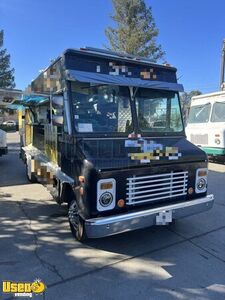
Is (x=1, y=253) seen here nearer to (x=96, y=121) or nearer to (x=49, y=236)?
(x=49, y=236)

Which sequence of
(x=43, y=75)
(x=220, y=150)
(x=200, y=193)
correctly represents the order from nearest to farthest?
(x=200, y=193) < (x=43, y=75) < (x=220, y=150)

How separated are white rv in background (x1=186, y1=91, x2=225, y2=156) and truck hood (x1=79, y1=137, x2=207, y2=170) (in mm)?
8191

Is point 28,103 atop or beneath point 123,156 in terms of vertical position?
atop

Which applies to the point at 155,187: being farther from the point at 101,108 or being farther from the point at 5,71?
the point at 5,71

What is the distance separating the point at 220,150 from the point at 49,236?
9.39 meters

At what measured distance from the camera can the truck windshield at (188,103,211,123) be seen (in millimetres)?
13509

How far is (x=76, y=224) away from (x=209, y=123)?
32.8 ft

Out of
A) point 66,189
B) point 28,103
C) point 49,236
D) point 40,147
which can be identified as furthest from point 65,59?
point 28,103

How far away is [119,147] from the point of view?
4.44m

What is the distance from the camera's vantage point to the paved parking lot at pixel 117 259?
3.49 meters

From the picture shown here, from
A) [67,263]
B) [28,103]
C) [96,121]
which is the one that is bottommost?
[67,263]

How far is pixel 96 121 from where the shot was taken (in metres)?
4.63

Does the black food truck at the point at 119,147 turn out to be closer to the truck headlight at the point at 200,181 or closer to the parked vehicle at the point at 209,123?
the truck headlight at the point at 200,181

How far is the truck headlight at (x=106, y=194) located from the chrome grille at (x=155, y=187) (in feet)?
0.75
